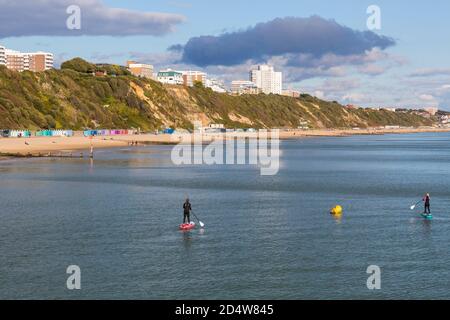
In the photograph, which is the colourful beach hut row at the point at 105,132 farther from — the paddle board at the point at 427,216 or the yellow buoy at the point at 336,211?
the paddle board at the point at 427,216

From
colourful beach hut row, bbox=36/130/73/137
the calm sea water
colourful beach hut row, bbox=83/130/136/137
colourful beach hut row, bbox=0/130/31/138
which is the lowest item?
the calm sea water

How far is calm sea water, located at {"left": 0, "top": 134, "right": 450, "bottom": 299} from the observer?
89.2 ft

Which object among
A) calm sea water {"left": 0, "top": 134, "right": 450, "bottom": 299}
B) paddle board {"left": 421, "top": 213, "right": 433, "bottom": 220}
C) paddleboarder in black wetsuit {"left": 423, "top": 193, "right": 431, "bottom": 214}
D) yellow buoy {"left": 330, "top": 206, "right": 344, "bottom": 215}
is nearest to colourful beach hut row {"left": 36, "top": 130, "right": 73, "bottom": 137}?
calm sea water {"left": 0, "top": 134, "right": 450, "bottom": 299}

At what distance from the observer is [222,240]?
36.8 metres

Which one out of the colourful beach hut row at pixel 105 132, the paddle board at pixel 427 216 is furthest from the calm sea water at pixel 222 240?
the colourful beach hut row at pixel 105 132

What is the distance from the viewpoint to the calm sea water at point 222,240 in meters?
27.2

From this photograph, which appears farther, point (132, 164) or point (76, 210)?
point (132, 164)

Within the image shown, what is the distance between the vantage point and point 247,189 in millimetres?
65812

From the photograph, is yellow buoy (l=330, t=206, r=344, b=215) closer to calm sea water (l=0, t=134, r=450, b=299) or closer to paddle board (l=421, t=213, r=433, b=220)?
calm sea water (l=0, t=134, r=450, b=299)

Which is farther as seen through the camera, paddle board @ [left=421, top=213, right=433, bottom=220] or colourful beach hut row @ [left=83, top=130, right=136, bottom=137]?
colourful beach hut row @ [left=83, top=130, right=136, bottom=137]

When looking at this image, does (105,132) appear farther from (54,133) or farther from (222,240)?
(222,240)

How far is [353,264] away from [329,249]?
3226 millimetres
